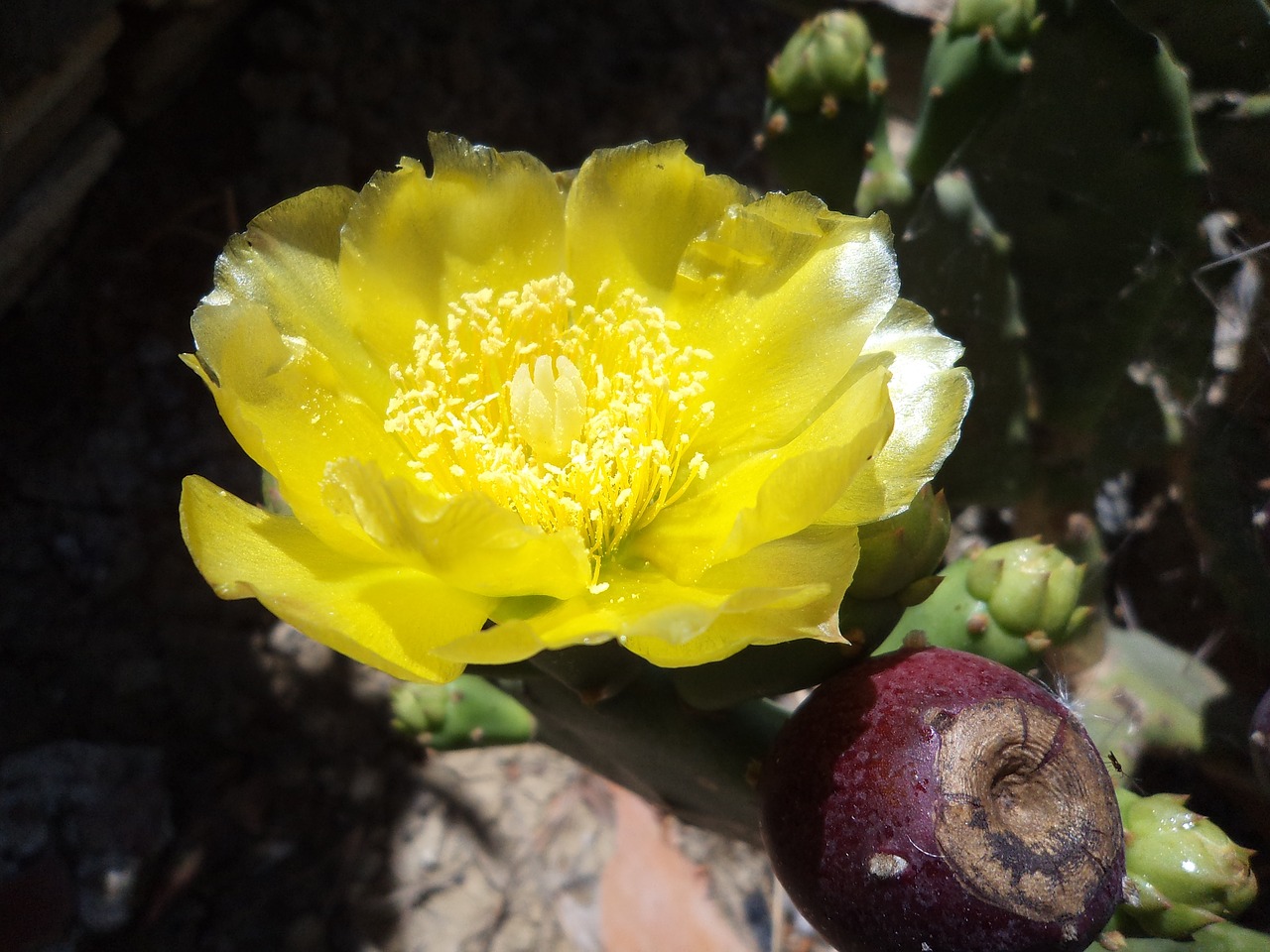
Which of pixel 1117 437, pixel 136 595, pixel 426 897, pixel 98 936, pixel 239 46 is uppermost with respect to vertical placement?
pixel 239 46

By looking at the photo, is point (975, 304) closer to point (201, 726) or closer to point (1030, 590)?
point (1030, 590)

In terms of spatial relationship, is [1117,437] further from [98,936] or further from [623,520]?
[98,936]

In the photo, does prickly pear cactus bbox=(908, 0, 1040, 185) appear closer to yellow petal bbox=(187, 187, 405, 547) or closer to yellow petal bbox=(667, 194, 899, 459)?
yellow petal bbox=(667, 194, 899, 459)

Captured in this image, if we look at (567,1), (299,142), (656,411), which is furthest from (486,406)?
(567,1)

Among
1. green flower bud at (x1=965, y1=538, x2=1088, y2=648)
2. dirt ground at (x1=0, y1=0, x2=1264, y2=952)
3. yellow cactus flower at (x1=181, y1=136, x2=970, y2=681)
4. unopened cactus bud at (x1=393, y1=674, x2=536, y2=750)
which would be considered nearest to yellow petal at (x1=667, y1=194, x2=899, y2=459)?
yellow cactus flower at (x1=181, y1=136, x2=970, y2=681)

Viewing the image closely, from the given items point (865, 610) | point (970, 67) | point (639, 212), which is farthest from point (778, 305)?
point (970, 67)
